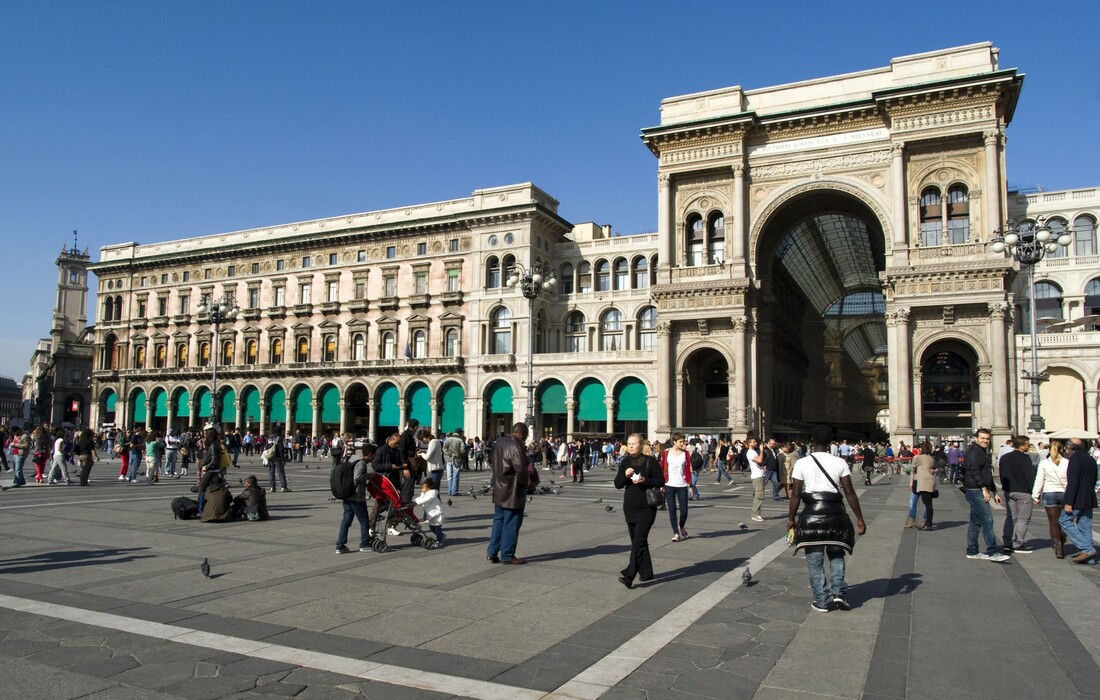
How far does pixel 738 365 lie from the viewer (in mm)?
44688

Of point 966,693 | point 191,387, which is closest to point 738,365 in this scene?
point 966,693

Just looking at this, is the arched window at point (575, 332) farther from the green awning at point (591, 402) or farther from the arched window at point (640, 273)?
the arched window at point (640, 273)

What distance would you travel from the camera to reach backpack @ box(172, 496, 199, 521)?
47.5 feet

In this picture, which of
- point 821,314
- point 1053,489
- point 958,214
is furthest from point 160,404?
point 1053,489

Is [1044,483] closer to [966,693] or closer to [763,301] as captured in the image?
[966,693]

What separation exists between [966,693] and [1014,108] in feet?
146

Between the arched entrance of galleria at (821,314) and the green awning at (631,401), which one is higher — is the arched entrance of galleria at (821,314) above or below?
above

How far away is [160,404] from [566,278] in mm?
39824

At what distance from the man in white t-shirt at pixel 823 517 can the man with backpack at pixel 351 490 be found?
601 cm

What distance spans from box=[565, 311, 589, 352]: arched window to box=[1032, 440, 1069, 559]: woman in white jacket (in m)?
45.4

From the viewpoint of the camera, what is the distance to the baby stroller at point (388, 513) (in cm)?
1155

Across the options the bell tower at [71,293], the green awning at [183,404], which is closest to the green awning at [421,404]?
the green awning at [183,404]

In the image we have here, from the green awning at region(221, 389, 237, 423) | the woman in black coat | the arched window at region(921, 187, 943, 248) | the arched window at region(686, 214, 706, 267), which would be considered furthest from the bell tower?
the woman in black coat

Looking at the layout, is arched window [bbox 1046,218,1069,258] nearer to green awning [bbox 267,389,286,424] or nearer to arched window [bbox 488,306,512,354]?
arched window [bbox 488,306,512,354]
